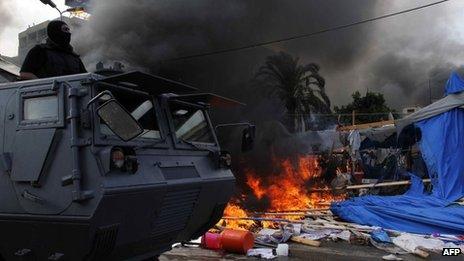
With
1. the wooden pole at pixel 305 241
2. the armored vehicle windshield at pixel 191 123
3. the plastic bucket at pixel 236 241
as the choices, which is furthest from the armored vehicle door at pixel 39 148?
the wooden pole at pixel 305 241

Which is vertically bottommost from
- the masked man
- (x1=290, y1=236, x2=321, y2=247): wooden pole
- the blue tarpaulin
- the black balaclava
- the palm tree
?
(x1=290, y1=236, x2=321, y2=247): wooden pole

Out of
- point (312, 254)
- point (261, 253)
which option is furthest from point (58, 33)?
point (312, 254)

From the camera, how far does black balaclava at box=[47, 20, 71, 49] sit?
4664 mm

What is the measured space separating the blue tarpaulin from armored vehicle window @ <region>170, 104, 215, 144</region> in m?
5.28

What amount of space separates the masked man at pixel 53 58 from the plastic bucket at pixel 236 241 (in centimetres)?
341

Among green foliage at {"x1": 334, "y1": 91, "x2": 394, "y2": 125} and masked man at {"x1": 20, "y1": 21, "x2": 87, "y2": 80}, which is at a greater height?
green foliage at {"x1": 334, "y1": 91, "x2": 394, "y2": 125}

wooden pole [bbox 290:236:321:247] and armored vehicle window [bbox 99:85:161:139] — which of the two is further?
wooden pole [bbox 290:236:321:247]

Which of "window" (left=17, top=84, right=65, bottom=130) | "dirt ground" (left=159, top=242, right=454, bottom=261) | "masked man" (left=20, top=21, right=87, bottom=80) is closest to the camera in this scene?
"window" (left=17, top=84, right=65, bottom=130)

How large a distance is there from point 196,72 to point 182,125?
1020cm

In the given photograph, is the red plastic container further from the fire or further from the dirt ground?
the fire

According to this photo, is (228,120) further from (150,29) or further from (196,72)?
(150,29)

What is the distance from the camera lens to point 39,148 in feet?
11.6

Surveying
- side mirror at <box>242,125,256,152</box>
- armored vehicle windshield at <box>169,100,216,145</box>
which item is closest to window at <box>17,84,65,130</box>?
armored vehicle windshield at <box>169,100,216,145</box>

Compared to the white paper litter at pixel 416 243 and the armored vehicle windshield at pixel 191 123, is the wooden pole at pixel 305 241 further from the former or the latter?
the armored vehicle windshield at pixel 191 123
